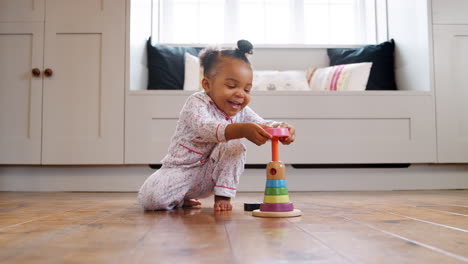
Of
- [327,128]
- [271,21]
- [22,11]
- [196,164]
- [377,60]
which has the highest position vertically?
[271,21]

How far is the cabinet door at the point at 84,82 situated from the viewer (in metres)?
2.15

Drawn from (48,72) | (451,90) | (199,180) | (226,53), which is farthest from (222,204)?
(451,90)

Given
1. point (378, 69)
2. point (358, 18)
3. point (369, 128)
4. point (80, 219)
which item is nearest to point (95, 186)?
point (80, 219)

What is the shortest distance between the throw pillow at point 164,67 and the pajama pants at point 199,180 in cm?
126

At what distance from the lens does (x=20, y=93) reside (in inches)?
86.4

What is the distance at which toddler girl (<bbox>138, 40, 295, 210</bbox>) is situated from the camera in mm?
1169

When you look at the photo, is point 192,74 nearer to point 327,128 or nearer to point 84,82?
point 84,82

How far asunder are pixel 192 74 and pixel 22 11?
957mm

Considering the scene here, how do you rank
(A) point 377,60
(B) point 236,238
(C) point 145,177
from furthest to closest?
(A) point 377,60
(C) point 145,177
(B) point 236,238

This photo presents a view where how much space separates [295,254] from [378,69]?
225 cm

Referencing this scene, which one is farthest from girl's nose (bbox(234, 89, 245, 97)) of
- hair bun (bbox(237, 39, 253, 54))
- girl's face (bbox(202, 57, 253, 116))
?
hair bun (bbox(237, 39, 253, 54))

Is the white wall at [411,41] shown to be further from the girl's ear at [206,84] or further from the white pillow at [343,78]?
the girl's ear at [206,84]

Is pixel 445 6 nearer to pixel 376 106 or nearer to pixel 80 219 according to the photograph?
pixel 376 106

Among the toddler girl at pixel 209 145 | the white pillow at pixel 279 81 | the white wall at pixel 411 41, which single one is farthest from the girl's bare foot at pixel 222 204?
the white wall at pixel 411 41
